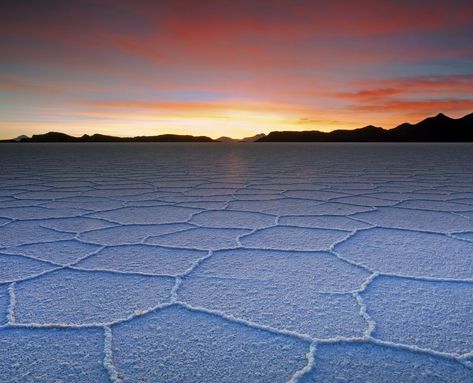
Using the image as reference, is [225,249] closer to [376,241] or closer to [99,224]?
[376,241]

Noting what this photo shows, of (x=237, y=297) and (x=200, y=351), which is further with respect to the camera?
(x=237, y=297)

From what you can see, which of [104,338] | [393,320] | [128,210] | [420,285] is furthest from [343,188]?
[104,338]

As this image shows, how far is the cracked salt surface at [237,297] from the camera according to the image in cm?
83

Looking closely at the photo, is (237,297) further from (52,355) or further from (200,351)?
(52,355)

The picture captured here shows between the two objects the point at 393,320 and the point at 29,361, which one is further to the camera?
the point at 393,320

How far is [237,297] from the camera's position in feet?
3.74

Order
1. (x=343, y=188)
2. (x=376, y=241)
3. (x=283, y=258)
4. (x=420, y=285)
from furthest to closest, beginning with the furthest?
(x=343, y=188)
(x=376, y=241)
(x=283, y=258)
(x=420, y=285)

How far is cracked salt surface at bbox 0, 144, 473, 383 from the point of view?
0.83m

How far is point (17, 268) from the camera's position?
1.37 meters

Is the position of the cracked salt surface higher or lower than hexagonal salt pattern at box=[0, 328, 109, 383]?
higher

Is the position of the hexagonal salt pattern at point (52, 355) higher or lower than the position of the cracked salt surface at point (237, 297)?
lower

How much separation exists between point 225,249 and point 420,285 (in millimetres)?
679

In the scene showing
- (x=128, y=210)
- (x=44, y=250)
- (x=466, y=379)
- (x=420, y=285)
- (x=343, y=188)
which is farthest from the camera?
(x=343, y=188)

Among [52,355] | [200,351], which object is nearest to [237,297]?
[200,351]
